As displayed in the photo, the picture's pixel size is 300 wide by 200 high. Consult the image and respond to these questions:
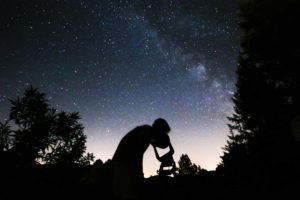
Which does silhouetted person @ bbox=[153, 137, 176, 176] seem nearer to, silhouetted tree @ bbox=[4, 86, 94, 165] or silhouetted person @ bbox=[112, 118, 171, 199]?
silhouetted person @ bbox=[112, 118, 171, 199]

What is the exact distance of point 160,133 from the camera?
390cm

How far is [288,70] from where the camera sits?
2273 cm

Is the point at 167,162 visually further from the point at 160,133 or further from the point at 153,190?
the point at 153,190

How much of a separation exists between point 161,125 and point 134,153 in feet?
1.60

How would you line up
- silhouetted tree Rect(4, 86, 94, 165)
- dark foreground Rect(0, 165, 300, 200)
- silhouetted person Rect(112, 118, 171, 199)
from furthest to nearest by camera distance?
silhouetted tree Rect(4, 86, 94, 165)
dark foreground Rect(0, 165, 300, 200)
silhouetted person Rect(112, 118, 171, 199)

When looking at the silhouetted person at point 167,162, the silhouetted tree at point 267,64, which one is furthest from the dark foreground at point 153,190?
the silhouetted tree at point 267,64

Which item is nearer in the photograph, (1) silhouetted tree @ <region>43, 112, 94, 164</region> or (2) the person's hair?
(2) the person's hair

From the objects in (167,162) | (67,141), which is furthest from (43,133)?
(167,162)

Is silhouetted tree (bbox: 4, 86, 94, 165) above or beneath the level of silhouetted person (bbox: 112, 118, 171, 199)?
above

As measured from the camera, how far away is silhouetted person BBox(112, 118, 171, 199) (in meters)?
3.81

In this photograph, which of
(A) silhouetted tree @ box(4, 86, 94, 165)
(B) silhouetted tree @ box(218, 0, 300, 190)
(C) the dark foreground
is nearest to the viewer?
(C) the dark foreground

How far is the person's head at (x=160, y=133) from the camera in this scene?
12.8 feet

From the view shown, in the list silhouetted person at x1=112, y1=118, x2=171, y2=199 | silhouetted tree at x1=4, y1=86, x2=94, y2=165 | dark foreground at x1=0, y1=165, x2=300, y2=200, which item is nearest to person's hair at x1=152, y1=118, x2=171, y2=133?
silhouetted person at x1=112, y1=118, x2=171, y2=199

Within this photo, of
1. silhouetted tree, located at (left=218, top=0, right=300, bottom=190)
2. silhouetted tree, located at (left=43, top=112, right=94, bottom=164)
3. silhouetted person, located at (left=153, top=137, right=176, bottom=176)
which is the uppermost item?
silhouetted tree, located at (left=218, top=0, right=300, bottom=190)
